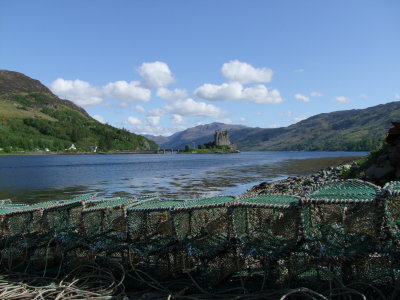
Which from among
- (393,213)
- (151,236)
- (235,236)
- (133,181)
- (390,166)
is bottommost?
(133,181)

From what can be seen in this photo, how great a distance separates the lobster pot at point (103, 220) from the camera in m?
7.23

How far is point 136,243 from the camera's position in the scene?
6.54 m

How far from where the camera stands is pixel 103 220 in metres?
7.38

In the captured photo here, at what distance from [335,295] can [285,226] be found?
133 cm

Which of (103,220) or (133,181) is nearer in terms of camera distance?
(103,220)

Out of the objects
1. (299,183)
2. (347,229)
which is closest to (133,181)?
(299,183)

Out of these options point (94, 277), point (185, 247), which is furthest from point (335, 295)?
point (94, 277)

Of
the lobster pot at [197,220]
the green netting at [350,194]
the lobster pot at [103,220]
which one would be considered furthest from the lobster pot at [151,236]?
the green netting at [350,194]

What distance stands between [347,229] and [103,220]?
4688 millimetres

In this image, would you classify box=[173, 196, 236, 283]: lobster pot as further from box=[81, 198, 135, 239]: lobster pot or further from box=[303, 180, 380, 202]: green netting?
box=[81, 198, 135, 239]: lobster pot

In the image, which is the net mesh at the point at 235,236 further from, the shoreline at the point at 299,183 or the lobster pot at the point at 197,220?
the shoreline at the point at 299,183

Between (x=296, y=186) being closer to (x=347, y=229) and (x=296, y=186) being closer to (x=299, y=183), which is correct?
(x=299, y=183)

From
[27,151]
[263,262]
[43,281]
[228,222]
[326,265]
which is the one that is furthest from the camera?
[27,151]

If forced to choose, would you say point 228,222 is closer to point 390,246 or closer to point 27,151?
point 390,246
